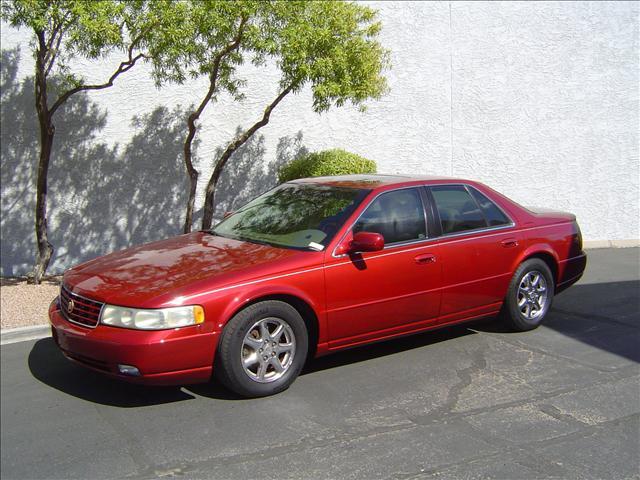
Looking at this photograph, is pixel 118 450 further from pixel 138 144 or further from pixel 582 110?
pixel 582 110

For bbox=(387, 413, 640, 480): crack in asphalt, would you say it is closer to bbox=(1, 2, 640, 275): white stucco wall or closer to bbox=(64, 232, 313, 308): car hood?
bbox=(64, 232, 313, 308): car hood

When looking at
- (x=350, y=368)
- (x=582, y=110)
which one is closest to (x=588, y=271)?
(x=582, y=110)

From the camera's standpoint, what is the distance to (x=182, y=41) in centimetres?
770

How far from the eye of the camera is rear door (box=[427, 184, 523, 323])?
20.0 feet

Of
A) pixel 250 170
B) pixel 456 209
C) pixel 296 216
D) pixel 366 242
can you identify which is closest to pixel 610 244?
pixel 250 170

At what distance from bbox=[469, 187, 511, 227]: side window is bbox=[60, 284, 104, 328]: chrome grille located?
139 inches

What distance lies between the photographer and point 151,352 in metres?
4.59

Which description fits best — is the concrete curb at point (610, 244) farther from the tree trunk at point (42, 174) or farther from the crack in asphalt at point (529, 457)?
the tree trunk at point (42, 174)

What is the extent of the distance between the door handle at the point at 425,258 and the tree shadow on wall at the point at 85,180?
17.9 feet

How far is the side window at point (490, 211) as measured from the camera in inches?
258

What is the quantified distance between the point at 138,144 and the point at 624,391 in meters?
7.33

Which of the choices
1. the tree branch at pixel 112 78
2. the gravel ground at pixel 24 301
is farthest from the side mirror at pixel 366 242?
the tree branch at pixel 112 78

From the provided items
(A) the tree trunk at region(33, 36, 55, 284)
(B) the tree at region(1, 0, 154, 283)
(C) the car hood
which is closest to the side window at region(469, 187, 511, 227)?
(C) the car hood

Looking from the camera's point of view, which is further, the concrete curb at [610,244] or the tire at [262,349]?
the concrete curb at [610,244]
